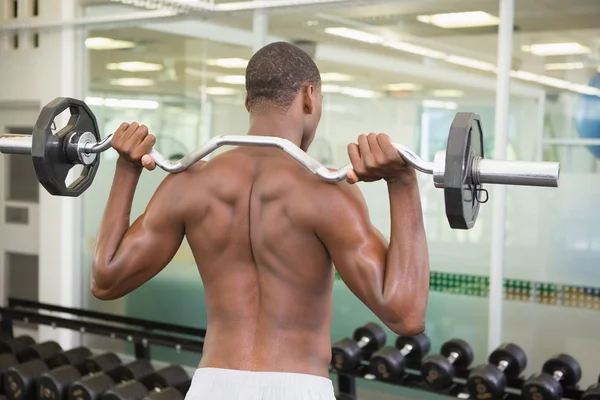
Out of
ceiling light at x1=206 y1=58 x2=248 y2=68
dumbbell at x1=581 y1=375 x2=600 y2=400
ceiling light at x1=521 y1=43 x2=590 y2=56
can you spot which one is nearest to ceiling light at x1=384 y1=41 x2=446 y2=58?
ceiling light at x1=521 y1=43 x2=590 y2=56

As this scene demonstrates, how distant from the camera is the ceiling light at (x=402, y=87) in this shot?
410 centimetres

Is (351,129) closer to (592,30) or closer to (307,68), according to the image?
(592,30)

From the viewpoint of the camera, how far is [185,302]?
4824 millimetres

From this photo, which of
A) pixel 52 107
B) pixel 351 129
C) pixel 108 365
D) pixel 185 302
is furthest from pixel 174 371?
pixel 52 107

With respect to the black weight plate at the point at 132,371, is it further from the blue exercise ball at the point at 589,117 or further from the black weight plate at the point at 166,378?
the blue exercise ball at the point at 589,117

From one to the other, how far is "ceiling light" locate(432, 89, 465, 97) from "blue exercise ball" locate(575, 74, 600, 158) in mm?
578

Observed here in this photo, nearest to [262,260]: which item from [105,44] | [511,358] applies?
[511,358]

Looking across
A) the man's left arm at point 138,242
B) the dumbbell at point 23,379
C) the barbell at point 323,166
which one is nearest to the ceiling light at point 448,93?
the dumbbell at point 23,379

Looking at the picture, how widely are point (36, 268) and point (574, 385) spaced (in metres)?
3.64

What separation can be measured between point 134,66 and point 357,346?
2.42 metres

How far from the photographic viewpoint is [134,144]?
1.64 m

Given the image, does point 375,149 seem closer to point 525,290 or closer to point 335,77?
point 525,290

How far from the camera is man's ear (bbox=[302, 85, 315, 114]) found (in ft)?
5.15

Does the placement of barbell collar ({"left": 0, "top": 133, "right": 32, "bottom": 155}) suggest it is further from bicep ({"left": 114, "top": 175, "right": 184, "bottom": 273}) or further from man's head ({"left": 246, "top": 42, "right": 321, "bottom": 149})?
man's head ({"left": 246, "top": 42, "right": 321, "bottom": 149})
